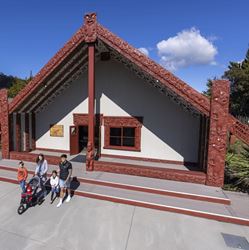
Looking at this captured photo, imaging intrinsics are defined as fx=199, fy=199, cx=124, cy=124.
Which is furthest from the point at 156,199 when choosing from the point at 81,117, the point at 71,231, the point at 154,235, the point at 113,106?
the point at 81,117

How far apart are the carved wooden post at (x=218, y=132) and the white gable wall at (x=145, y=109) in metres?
2.96

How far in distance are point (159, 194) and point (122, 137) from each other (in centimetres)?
503

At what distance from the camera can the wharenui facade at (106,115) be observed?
9172 millimetres

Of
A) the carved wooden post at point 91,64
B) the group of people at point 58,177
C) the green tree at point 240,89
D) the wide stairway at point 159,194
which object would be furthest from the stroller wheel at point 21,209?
the green tree at point 240,89

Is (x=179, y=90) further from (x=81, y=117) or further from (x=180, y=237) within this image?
(x=81, y=117)

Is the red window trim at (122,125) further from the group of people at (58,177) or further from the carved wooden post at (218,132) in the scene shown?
the group of people at (58,177)

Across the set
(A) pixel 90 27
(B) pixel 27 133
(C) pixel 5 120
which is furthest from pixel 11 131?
→ (A) pixel 90 27

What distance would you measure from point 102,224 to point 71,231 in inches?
34.5

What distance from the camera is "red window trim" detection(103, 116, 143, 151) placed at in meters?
11.5

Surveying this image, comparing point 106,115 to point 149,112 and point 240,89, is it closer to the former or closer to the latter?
point 149,112

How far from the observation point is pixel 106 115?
39.3 ft

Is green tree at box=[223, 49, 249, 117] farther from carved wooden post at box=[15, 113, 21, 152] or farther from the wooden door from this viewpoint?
carved wooden post at box=[15, 113, 21, 152]

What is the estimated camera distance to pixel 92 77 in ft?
30.5

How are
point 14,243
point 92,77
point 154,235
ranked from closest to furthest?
point 14,243 < point 154,235 < point 92,77
